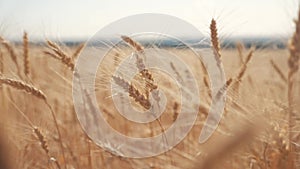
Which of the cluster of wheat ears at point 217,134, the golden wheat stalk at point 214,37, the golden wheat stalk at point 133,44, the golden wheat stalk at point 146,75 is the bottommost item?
the cluster of wheat ears at point 217,134

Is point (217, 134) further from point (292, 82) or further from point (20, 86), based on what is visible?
point (20, 86)

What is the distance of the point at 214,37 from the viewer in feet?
4.38

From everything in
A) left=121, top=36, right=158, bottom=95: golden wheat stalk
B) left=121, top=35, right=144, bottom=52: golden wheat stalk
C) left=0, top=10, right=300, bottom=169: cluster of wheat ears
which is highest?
left=121, top=35, right=144, bottom=52: golden wheat stalk

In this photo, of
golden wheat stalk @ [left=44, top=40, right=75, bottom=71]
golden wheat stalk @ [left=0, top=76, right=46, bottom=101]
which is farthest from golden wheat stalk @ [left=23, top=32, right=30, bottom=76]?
golden wheat stalk @ [left=0, top=76, right=46, bottom=101]

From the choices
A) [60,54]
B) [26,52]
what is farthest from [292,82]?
[26,52]

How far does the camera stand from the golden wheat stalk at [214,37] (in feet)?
4.34

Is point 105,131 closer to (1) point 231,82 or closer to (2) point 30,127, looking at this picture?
(2) point 30,127

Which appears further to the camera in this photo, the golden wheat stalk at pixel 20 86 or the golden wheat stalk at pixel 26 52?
the golden wheat stalk at pixel 26 52

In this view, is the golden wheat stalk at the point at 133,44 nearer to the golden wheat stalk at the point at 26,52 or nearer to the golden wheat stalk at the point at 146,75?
the golden wheat stalk at the point at 146,75

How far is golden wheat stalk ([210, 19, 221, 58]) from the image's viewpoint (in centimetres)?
132

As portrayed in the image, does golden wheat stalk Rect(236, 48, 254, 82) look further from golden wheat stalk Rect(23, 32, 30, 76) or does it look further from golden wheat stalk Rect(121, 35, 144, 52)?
golden wheat stalk Rect(23, 32, 30, 76)

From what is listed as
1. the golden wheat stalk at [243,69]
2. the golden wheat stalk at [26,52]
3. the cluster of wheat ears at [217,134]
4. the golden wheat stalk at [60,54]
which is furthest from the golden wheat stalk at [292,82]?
the golden wheat stalk at [26,52]

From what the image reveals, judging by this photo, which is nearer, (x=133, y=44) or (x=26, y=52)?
(x=133, y=44)

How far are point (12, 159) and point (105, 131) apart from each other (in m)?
0.58
